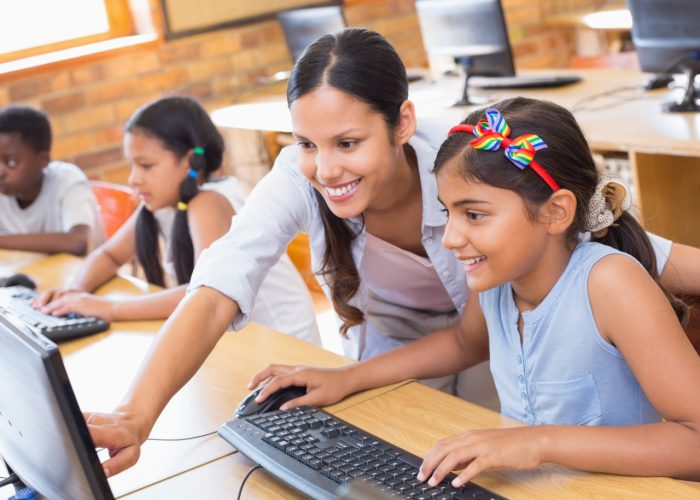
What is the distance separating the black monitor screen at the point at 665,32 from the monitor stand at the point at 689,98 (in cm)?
3

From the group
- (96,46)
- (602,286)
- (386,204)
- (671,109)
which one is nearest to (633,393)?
(602,286)

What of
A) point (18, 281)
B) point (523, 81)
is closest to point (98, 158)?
point (523, 81)

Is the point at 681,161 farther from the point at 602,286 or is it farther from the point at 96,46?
the point at 96,46

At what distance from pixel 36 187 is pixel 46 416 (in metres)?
2.18

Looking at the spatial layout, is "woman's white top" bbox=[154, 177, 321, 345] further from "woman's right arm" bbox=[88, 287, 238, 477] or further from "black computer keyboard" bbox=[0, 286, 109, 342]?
"woman's right arm" bbox=[88, 287, 238, 477]

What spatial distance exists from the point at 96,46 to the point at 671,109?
8.40ft

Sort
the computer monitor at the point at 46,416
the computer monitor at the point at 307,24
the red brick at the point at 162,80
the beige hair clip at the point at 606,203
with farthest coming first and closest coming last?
the red brick at the point at 162,80 → the computer monitor at the point at 307,24 → the beige hair clip at the point at 606,203 → the computer monitor at the point at 46,416

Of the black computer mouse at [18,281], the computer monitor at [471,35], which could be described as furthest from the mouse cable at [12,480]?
the computer monitor at [471,35]

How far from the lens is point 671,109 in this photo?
289cm

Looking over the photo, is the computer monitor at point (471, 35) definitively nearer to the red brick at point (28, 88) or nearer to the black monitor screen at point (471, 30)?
the black monitor screen at point (471, 30)

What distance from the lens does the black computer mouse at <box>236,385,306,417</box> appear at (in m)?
1.40

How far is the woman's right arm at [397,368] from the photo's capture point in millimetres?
1450

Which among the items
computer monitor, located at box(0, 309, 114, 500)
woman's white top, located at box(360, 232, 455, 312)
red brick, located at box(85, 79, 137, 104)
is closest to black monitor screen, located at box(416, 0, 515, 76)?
red brick, located at box(85, 79, 137, 104)

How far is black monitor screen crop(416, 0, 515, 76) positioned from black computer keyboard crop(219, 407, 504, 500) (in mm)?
2441
